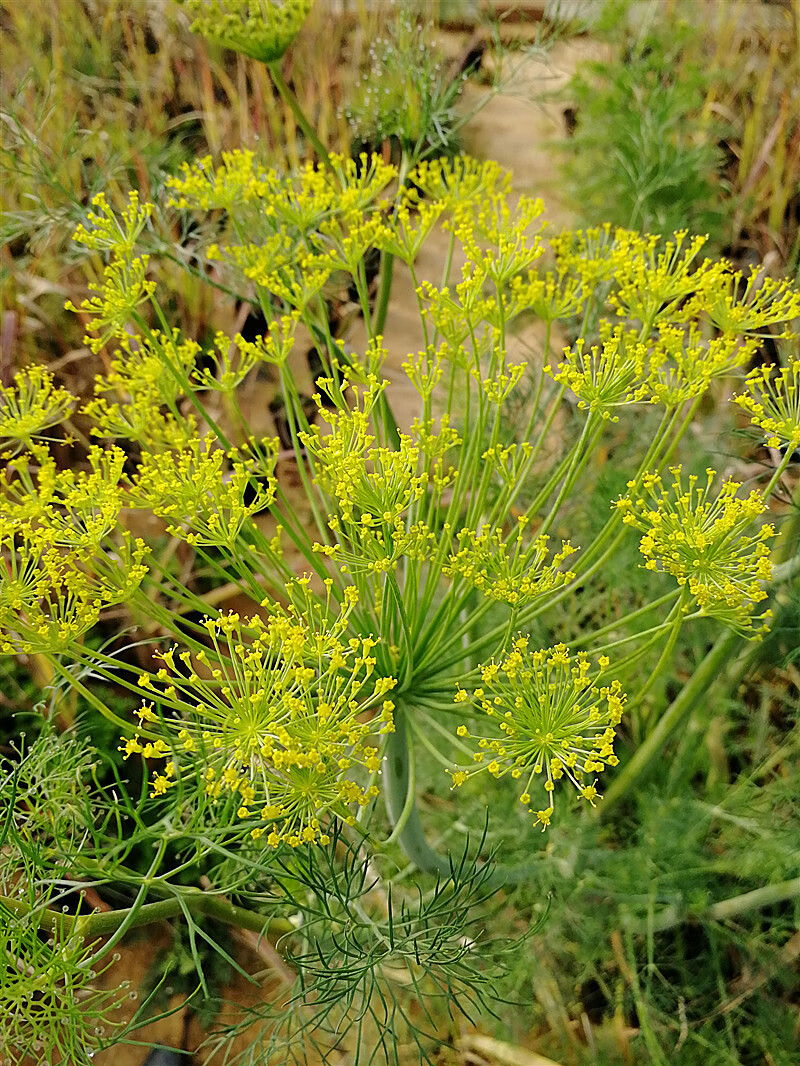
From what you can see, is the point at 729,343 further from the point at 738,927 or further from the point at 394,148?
the point at 394,148

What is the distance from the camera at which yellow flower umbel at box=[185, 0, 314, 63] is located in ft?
4.23

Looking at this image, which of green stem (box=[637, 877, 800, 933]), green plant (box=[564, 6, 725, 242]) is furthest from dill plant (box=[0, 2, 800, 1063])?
green plant (box=[564, 6, 725, 242])

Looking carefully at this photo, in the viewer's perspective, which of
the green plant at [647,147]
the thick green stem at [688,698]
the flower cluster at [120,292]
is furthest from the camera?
the green plant at [647,147]

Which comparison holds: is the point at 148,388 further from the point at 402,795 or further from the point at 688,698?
the point at 688,698

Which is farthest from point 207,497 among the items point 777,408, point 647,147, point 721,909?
point 647,147

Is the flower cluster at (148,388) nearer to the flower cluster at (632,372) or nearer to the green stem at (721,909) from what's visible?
the flower cluster at (632,372)

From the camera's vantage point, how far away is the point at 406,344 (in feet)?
8.97

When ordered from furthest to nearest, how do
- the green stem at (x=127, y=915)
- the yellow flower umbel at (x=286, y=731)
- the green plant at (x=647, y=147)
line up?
the green plant at (x=647, y=147) < the green stem at (x=127, y=915) < the yellow flower umbel at (x=286, y=731)

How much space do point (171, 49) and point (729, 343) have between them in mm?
2863

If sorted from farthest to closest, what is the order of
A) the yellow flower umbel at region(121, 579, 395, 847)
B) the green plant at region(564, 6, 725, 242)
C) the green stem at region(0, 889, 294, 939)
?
the green plant at region(564, 6, 725, 242) < the green stem at region(0, 889, 294, 939) < the yellow flower umbel at region(121, 579, 395, 847)

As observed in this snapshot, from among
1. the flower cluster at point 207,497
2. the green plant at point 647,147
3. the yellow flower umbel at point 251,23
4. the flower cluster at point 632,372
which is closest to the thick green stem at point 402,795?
the flower cluster at point 207,497

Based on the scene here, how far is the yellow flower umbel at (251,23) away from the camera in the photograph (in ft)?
4.23

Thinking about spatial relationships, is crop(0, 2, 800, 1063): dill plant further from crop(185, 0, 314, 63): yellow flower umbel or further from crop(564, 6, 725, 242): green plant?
crop(564, 6, 725, 242): green plant

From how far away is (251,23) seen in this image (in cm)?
128
